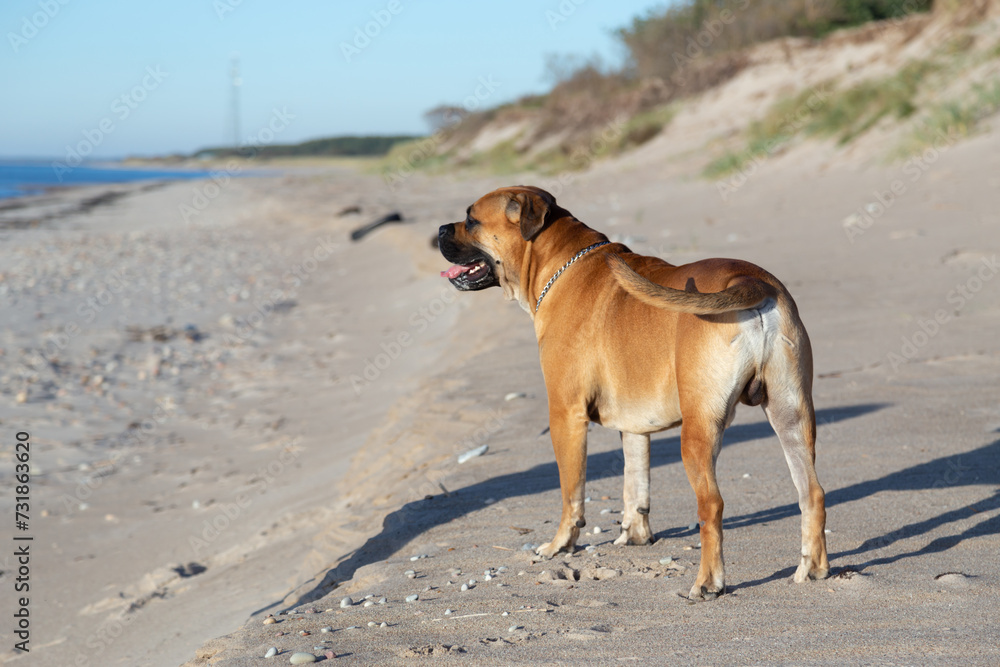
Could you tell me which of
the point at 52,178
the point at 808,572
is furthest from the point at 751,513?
the point at 52,178

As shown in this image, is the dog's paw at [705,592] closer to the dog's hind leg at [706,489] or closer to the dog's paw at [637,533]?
the dog's hind leg at [706,489]

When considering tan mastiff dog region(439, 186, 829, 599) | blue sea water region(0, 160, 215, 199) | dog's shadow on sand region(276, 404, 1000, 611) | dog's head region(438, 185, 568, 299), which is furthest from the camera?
blue sea water region(0, 160, 215, 199)

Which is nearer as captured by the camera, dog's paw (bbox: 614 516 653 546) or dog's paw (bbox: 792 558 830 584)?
dog's paw (bbox: 792 558 830 584)

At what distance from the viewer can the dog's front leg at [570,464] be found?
3.75 metres

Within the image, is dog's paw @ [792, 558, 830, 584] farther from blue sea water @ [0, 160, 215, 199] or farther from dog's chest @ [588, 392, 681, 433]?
blue sea water @ [0, 160, 215, 199]

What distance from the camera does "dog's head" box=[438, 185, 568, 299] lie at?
4148 mm

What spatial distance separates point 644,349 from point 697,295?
51 centimetres

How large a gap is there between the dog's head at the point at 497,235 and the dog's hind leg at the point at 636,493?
Answer: 3.30ft

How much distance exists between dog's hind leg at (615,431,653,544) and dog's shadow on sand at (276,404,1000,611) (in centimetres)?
19

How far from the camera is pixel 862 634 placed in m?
2.85

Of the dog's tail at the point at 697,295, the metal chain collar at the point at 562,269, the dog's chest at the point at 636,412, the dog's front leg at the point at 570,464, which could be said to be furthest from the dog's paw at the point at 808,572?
the metal chain collar at the point at 562,269

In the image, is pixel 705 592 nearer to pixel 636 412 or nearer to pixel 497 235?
pixel 636 412

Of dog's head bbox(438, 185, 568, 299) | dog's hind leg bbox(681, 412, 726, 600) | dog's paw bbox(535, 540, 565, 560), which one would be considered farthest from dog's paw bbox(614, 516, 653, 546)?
dog's head bbox(438, 185, 568, 299)

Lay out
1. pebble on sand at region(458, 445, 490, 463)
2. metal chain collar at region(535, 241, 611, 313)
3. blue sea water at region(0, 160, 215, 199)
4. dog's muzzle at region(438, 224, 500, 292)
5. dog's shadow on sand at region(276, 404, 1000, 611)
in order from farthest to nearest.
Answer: blue sea water at region(0, 160, 215, 199) < pebble on sand at region(458, 445, 490, 463) < dog's muzzle at region(438, 224, 500, 292) < metal chain collar at region(535, 241, 611, 313) < dog's shadow on sand at region(276, 404, 1000, 611)
